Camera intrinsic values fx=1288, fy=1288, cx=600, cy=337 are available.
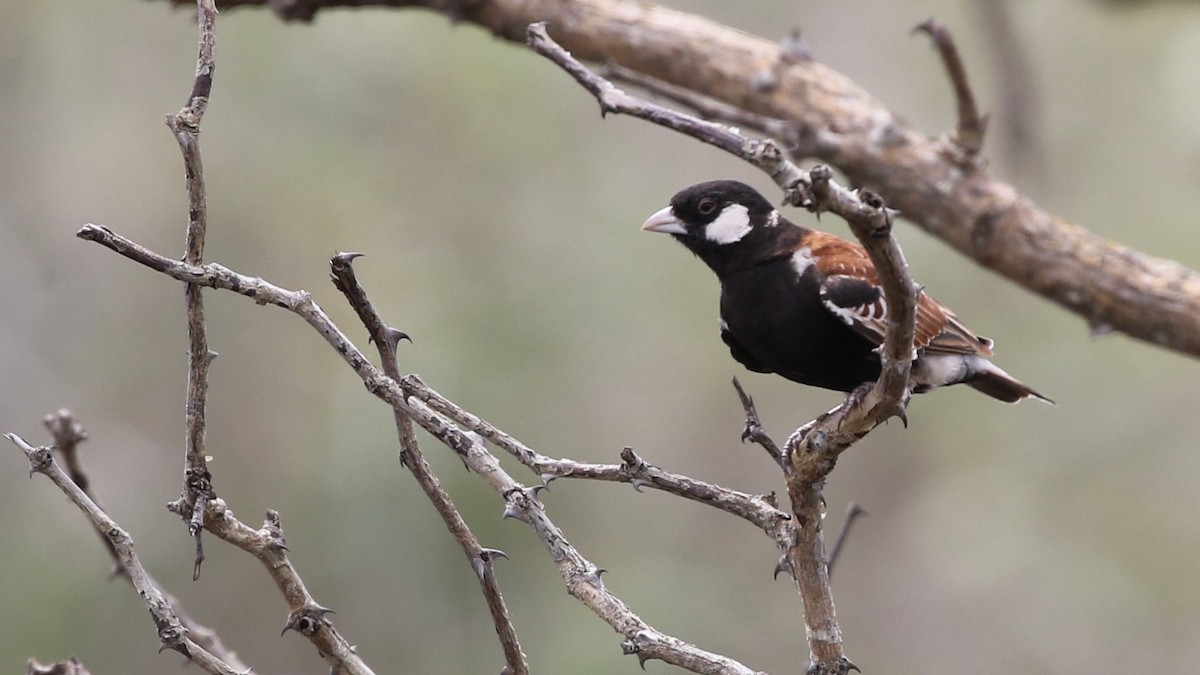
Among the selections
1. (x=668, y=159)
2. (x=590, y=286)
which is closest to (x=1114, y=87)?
(x=668, y=159)

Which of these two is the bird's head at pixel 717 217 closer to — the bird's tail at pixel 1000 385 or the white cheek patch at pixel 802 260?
the white cheek patch at pixel 802 260

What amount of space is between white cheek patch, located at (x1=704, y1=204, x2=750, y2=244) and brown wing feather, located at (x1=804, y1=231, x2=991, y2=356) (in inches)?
8.1

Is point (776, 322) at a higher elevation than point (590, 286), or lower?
lower

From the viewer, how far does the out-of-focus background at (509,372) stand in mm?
7848

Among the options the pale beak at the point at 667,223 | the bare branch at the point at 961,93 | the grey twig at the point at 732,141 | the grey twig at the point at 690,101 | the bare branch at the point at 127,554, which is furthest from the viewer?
the pale beak at the point at 667,223

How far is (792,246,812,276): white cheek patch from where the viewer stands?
3736 millimetres

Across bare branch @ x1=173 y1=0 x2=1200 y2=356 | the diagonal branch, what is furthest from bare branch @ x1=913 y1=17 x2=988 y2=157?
the diagonal branch

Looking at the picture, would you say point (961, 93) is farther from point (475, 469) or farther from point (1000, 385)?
point (475, 469)

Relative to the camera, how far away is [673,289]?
9.83 meters

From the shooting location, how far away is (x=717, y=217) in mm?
4043

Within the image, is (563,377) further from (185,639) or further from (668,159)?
(185,639)

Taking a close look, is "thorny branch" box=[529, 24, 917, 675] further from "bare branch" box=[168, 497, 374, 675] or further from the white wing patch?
"bare branch" box=[168, 497, 374, 675]

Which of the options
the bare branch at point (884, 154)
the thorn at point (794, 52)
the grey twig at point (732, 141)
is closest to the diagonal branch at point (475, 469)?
the grey twig at point (732, 141)

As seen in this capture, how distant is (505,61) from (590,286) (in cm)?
181
